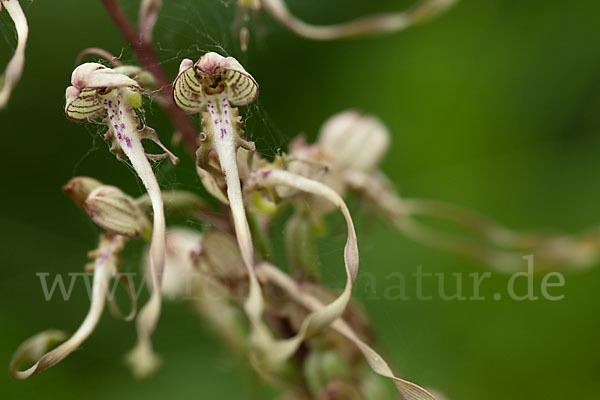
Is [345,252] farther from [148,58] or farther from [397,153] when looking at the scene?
[397,153]

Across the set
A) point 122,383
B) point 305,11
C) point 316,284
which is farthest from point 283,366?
point 305,11

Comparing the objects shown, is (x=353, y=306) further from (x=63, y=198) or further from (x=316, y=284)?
(x=63, y=198)

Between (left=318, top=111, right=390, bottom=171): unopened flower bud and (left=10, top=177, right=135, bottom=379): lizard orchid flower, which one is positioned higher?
(left=318, top=111, right=390, bottom=171): unopened flower bud

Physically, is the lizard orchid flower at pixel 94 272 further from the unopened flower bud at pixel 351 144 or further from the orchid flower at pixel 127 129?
the unopened flower bud at pixel 351 144

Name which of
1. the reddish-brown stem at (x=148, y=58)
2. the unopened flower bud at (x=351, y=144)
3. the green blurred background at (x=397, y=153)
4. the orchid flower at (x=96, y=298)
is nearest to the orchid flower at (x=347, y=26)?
the unopened flower bud at (x=351, y=144)

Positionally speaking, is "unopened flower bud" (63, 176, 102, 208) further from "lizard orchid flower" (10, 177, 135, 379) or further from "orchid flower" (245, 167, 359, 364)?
"orchid flower" (245, 167, 359, 364)

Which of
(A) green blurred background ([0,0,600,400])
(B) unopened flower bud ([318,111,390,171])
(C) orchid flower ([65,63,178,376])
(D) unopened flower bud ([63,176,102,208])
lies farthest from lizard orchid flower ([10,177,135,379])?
(A) green blurred background ([0,0,600,400])
